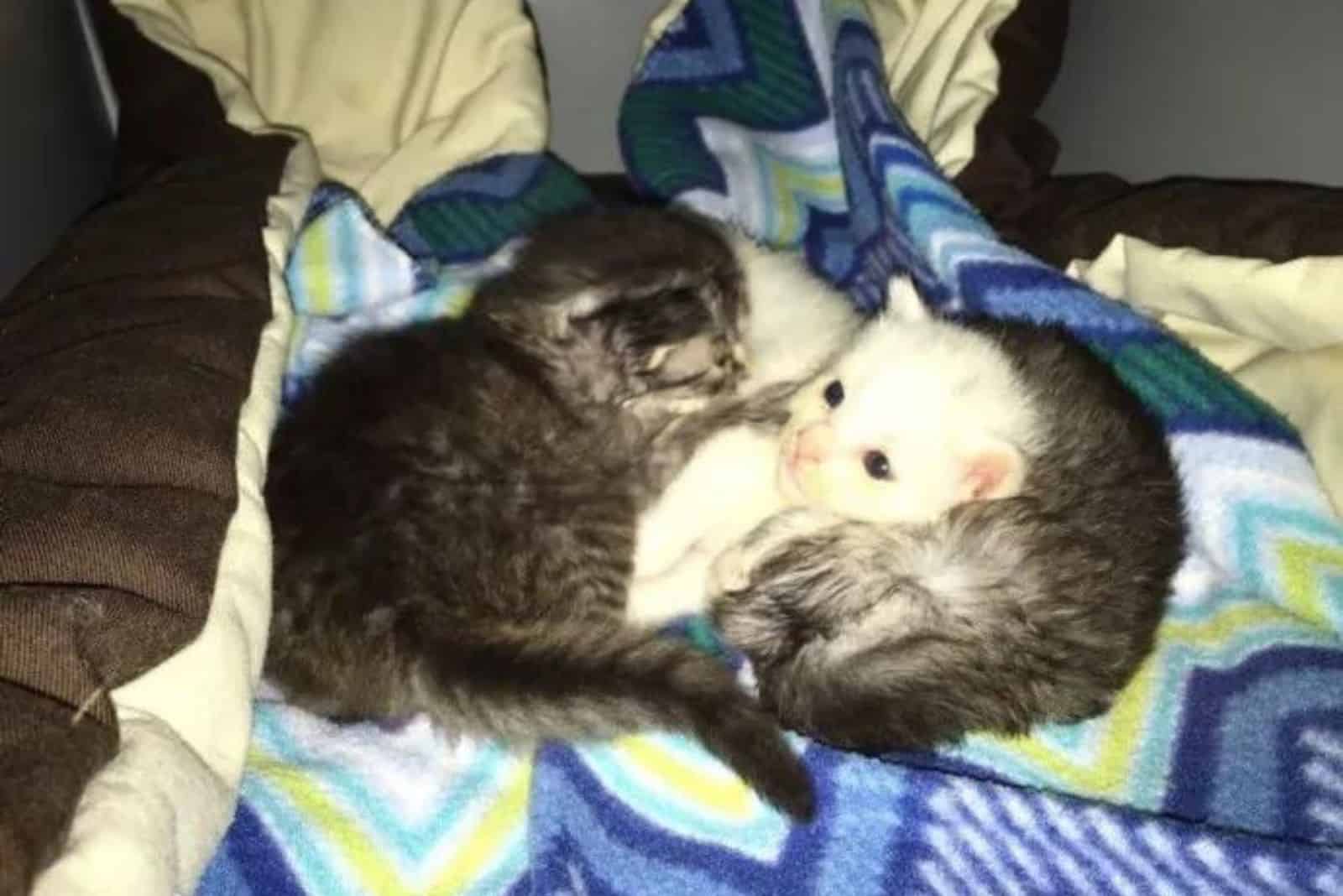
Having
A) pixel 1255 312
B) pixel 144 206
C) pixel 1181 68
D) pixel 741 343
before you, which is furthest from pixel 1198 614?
pixel 144 206

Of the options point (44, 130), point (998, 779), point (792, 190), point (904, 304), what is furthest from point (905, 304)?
point (44, 130)

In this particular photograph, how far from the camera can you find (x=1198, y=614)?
4.95 feet

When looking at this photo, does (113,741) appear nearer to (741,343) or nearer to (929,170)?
(741,343)

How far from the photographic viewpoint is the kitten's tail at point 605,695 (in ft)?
3.94

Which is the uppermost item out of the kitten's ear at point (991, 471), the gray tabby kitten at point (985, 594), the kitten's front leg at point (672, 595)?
the kitten's ear at point (991, 471)

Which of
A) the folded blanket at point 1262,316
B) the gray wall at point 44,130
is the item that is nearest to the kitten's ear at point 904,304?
the folded blanket at point 1262,316

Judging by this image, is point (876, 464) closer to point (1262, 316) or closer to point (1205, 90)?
point (1262, 316)

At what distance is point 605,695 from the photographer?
4.05 feet

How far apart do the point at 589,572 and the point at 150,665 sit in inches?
18.0

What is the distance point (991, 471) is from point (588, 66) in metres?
1.31

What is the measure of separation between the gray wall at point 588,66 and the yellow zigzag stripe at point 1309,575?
1.33 meters

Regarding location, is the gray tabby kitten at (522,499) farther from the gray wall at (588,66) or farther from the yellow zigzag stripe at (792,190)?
the gray wall at (588,66)

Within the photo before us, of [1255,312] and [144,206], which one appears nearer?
[1255,312]

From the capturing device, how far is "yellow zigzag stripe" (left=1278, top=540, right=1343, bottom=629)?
146 cm
